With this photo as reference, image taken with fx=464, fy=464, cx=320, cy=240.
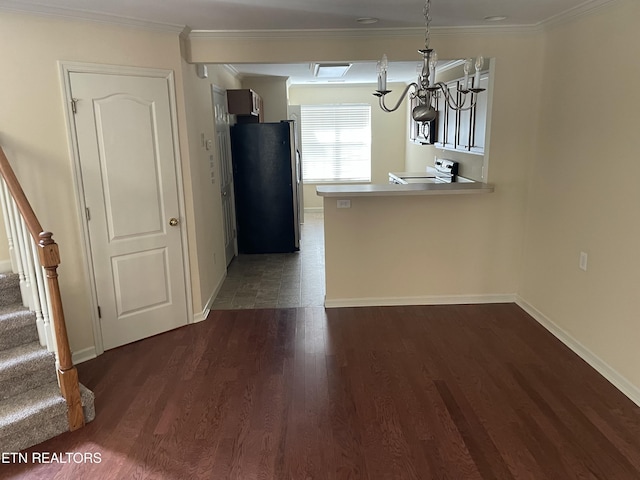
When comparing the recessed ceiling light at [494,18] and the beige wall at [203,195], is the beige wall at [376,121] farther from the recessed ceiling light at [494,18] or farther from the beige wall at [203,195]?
the recessed ceiling light at [494,18]

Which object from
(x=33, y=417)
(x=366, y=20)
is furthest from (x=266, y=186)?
(x=33, y=417)

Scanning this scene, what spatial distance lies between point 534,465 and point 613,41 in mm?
2541

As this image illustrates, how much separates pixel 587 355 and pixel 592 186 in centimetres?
116

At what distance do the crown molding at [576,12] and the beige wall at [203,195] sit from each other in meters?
2.84

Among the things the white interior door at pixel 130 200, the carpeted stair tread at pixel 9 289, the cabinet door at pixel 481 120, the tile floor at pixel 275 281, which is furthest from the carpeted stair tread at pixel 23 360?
the cabinet door at pixel 481 120

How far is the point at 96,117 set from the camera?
318 centimetres

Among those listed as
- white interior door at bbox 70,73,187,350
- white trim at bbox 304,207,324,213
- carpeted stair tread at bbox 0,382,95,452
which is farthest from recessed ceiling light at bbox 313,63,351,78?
carpeted stair tread at bbox 0,382,95,452

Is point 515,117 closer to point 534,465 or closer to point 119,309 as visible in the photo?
point 534,465

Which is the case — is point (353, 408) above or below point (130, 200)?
below

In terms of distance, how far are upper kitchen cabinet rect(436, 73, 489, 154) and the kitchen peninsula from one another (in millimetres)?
581

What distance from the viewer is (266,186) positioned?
19.8ft

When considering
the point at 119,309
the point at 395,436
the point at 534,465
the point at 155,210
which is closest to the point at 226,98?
the point at 155,210

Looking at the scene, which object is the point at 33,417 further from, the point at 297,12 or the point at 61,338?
the point at 297,12

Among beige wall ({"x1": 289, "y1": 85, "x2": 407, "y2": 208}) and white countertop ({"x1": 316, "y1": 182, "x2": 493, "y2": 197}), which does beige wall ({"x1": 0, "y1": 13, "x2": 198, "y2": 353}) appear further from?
beige wall ({"x1": 289, "y1": 85, "x2": 407, "y2": 208})
